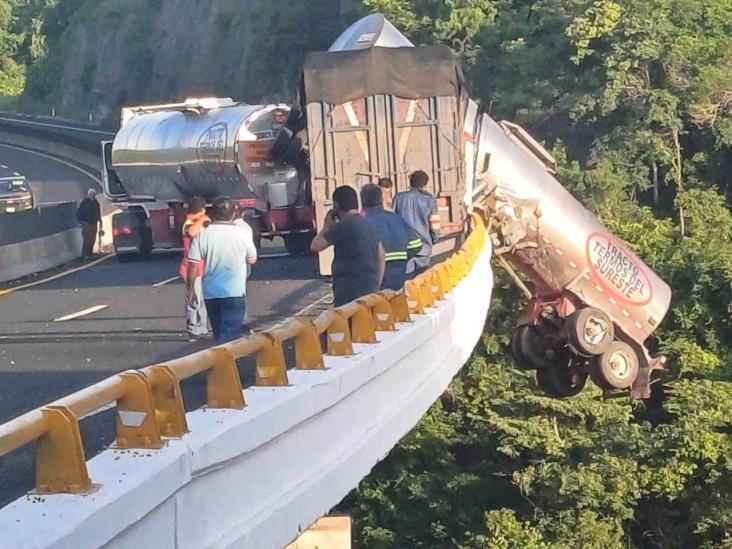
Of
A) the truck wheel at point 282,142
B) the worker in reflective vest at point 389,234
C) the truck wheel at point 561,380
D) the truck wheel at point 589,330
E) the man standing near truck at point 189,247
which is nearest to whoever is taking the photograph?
the worker in reflective vest at point 389,234

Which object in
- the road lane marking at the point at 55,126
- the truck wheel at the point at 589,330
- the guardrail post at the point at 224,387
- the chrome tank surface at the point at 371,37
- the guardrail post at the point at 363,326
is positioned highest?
the chrome tank surface at the point at 371,37

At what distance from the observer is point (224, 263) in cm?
1123

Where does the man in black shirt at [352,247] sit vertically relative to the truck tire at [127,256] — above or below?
above

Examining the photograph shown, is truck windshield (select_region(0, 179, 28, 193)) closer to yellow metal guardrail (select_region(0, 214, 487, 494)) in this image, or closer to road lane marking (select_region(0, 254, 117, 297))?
road lane marking (select_region(0, 254, 117, 297))

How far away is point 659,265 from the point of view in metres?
33.6

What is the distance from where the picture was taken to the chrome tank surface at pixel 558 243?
Answer: 66.3 feet

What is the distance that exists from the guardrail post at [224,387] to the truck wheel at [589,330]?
49.8 ft

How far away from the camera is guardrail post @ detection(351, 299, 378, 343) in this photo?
9805 millimetres

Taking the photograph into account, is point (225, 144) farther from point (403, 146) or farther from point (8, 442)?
point (8, 442)

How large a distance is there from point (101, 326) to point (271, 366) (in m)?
10.2

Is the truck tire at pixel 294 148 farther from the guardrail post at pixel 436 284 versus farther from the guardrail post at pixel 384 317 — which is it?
the guardrail post at pixel 384 317

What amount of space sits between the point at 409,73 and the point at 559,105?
18.6 meters

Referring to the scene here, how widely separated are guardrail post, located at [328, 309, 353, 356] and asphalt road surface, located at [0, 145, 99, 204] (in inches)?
1835

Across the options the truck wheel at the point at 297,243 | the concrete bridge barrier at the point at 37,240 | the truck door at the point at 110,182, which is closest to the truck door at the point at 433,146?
the truck wheel at the point at 297,243
